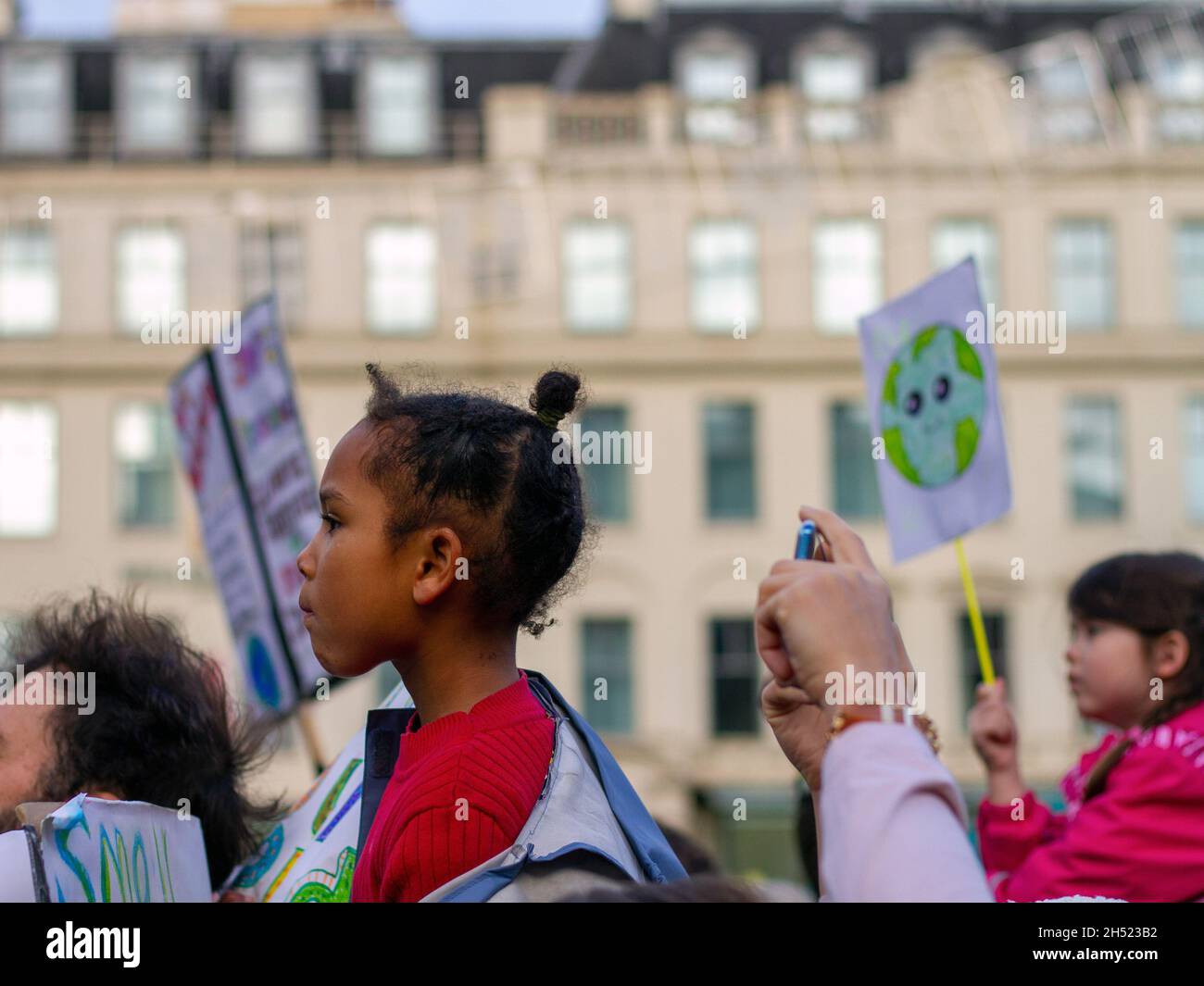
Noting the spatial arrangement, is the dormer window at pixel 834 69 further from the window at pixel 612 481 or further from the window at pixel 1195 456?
the window at pixel 1195 456

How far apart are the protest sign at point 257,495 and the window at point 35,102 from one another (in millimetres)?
18016

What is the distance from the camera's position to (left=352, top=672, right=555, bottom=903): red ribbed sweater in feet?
4.78

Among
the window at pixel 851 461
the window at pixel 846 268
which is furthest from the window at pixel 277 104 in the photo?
the window at pixel 851 461

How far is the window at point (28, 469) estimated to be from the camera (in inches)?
775

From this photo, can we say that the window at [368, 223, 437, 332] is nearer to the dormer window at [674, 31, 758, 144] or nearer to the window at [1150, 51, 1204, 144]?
the dormer window at [674, 31, 758, 144]

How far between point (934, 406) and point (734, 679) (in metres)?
16.7

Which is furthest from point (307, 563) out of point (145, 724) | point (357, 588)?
point (145, 724)

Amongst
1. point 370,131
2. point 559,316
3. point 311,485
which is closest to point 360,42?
point 370,131

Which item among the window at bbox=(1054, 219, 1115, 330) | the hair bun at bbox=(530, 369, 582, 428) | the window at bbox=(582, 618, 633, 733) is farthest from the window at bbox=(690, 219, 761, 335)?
the hair bun at bbox=(530, 369, 582, 428)

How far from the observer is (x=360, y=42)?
72.4ft

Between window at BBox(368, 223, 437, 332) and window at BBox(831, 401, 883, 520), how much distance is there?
17.3 ft

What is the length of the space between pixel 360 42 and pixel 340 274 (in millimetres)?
3603

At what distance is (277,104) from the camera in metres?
21.6
